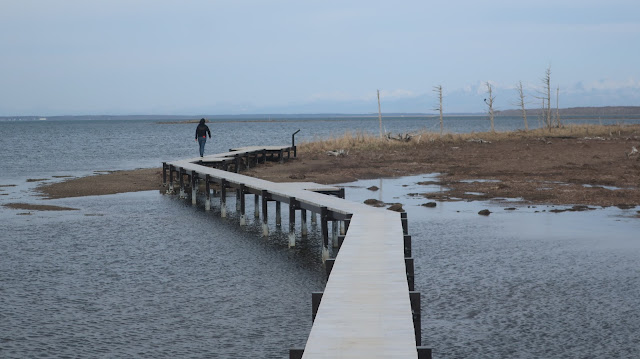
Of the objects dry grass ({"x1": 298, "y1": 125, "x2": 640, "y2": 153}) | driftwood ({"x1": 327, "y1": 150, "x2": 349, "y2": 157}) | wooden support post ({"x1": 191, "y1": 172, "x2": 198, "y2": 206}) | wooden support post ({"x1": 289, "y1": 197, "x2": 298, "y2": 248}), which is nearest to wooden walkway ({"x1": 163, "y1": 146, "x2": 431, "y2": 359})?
wooden support post ({"x1": 289, "y1": 197, "x2": 298, "y2": 248})

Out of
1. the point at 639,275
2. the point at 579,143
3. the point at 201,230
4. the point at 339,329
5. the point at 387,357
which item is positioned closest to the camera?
the point at 387,357

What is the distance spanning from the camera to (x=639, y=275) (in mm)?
12633

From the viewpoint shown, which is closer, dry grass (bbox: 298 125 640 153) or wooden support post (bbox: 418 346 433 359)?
wooden support post (bbox: 418 346 433 359)

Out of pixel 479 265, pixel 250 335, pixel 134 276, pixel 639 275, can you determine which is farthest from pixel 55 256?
pixel 639 275

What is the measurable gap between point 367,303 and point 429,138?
43021 millimetres

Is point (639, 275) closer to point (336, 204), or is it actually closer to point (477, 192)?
point (336, 204)

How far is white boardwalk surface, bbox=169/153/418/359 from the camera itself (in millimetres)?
6320

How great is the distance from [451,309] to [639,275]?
4006mm

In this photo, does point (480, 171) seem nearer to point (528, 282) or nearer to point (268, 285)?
point (528, 282)

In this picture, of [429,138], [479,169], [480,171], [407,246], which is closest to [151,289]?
[407,246]

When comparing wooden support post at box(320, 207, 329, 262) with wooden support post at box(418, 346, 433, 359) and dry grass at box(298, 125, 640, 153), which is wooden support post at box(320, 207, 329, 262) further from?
dry grass at box(298, 125, 640, 153)

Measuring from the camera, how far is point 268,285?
1241 centimetres

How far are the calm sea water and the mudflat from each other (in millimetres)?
3615

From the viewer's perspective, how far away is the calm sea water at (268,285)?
9.38 meters
